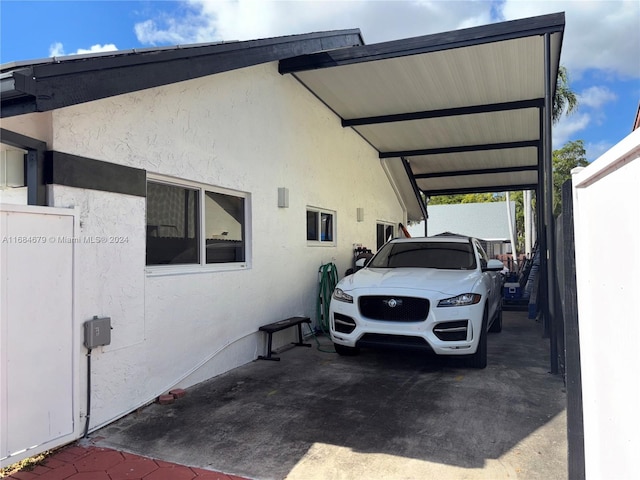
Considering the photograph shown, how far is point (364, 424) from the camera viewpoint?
159 inches

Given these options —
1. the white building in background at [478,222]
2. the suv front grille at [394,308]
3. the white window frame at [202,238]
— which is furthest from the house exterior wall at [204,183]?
the white building in background at [478,222]

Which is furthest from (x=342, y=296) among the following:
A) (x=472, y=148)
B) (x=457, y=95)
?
(x=472, y=148)

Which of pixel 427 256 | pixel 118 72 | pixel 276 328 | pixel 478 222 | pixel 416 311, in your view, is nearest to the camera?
pixel 118 72

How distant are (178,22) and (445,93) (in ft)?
17.8

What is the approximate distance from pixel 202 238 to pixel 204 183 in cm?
66

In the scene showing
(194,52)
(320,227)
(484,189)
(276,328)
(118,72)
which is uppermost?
(484,189)

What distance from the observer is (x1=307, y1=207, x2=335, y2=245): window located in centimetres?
845

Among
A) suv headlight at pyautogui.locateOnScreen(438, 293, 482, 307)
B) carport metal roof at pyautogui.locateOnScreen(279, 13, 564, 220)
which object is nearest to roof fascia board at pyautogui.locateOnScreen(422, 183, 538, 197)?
carport metal roof at pyautogui.locateOnScreen(279, 13, 564, 220)

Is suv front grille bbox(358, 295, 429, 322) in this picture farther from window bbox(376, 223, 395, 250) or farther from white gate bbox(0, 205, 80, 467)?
window bbox(376, 223, 395, 250)

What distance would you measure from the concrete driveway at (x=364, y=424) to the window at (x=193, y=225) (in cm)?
151

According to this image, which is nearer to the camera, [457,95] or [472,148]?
[457,95]

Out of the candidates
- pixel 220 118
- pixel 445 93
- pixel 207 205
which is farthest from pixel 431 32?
pixel 207 205

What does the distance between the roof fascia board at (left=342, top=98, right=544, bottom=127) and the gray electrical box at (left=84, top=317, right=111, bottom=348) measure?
23.8 feet

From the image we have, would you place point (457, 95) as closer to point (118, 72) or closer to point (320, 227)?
point (320, 227)
